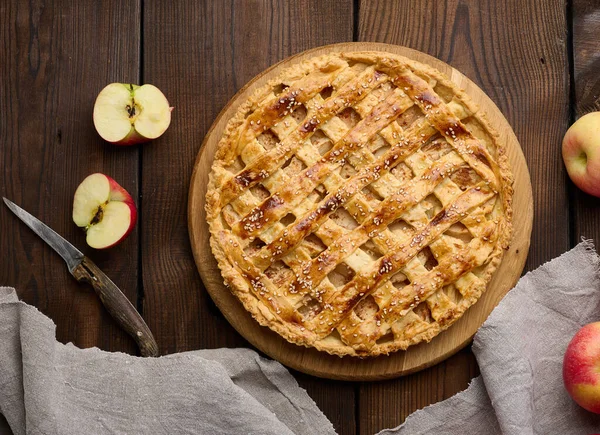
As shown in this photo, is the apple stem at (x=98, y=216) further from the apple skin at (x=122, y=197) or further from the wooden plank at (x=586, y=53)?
the wooden plank at (x=586, y=53)

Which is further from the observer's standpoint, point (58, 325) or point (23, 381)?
point (58, 325)

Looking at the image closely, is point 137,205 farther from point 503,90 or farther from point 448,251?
point 503,90

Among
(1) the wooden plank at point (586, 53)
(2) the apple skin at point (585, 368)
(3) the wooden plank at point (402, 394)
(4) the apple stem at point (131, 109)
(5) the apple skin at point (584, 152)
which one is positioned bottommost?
(3) the wooden plank at point (402, 394)

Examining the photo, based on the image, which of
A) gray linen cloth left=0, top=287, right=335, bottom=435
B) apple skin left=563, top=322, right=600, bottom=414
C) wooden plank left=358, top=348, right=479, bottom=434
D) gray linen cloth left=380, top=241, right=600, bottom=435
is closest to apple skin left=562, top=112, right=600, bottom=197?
gray linen cloth left=380, top=241, right=600, bottom=435

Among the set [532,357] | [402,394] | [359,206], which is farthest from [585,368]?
[359,206]

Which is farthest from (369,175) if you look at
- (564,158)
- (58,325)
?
(58,325)

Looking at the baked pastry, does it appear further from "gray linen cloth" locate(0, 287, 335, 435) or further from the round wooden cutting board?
"gray linen cloth" locate(0, 287, 335, 435)

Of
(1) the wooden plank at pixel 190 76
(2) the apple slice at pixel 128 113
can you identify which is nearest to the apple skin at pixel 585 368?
(1) the wooden plank at pixel 190 76
